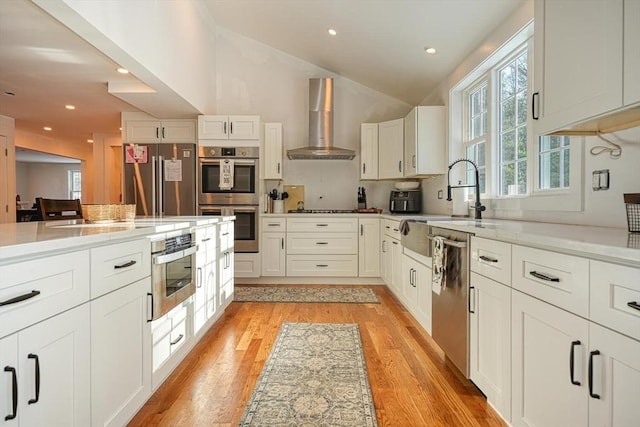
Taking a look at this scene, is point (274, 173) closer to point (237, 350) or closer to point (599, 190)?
point (237, 350)

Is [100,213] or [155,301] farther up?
[100,213]

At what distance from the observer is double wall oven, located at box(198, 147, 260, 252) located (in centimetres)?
446

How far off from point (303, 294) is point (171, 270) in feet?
7.27

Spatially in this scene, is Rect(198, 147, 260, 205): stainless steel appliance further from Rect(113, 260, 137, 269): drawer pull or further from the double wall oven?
Rect(113, 260, 137, 269): drawer pull

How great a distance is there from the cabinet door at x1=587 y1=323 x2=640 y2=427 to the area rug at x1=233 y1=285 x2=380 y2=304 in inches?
111

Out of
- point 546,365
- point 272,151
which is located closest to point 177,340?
point 546,365

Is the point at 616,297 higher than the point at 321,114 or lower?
lower

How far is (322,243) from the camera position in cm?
453

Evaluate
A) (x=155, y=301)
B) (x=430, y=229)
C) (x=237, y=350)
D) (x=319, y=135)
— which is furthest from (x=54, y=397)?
(x=319, y=135)

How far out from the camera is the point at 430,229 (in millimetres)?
2479

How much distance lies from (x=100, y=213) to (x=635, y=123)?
2657mm

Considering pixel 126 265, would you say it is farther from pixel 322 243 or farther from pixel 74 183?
pixel 74 183

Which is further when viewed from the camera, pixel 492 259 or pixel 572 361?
pixel 492 259

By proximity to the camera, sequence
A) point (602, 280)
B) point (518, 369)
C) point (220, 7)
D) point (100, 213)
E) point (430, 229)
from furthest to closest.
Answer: point (220, 7) < point (430, 229) < point (100, 213) < point (518, 369) < point (602, 280)
